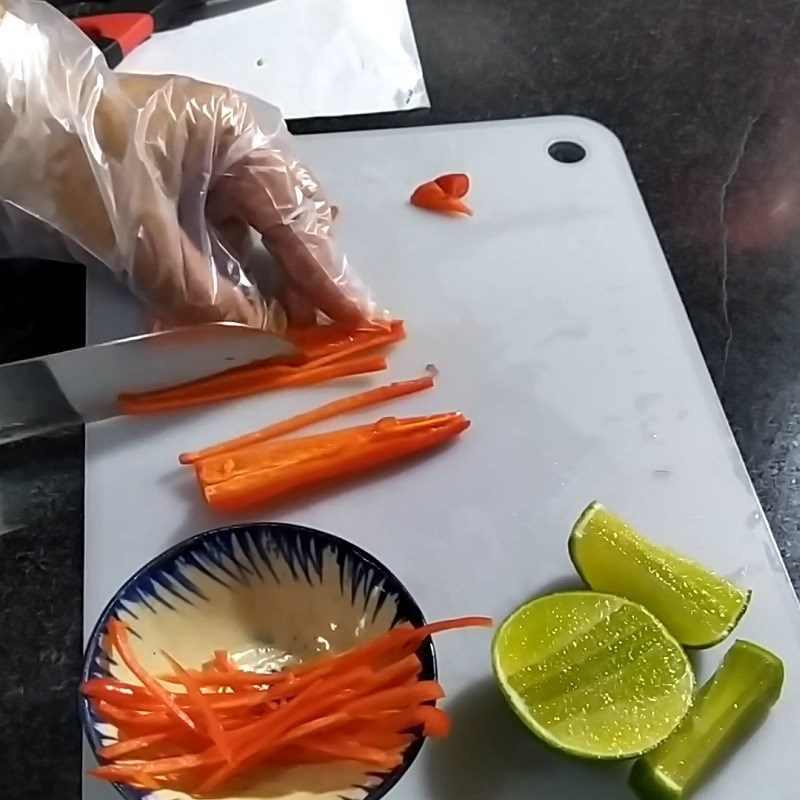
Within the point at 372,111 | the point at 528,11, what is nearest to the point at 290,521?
the point at 372,111

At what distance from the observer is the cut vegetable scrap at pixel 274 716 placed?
59 cm

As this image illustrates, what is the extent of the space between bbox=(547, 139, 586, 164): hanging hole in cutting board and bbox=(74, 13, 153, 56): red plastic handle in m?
0.49

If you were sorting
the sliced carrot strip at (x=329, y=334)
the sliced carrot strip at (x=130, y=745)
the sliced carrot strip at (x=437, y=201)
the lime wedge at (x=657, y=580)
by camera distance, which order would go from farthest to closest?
the sliced carrot strip at (x=437, y=201), the sliced carrot strip at (x=329, y=334), the lime wedge at (x=657, y=580), the sliced carrot strip at (x=130, y=745)

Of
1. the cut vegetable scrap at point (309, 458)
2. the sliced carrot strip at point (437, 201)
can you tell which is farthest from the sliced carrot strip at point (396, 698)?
the sliced carrot strip at point (437, 201)

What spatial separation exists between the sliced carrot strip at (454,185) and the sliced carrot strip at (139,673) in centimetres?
56

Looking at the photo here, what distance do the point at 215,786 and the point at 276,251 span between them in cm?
46

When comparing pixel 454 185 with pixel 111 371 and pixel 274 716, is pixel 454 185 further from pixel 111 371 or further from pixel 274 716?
pixel 274 716

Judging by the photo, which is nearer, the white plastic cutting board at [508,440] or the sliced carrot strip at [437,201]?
the white plastic cutting board at [508,440]

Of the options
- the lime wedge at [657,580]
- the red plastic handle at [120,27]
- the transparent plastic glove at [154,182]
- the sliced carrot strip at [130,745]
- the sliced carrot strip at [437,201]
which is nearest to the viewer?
the sliced carrot strip at [130,745]

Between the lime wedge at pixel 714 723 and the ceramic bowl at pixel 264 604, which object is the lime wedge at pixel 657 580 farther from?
the ceramic bowl at pixel 264 604

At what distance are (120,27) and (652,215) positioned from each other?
0.63m

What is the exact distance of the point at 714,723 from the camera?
0.65 metres

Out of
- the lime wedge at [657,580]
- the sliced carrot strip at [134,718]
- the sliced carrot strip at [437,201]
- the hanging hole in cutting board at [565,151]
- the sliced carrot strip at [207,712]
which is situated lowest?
the sliced carrot strip at [207,712]

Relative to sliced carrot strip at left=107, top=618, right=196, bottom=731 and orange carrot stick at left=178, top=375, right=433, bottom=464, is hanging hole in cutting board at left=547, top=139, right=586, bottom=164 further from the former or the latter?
sliced carrot strip at left=107, top=618, right=196, bottom=731
